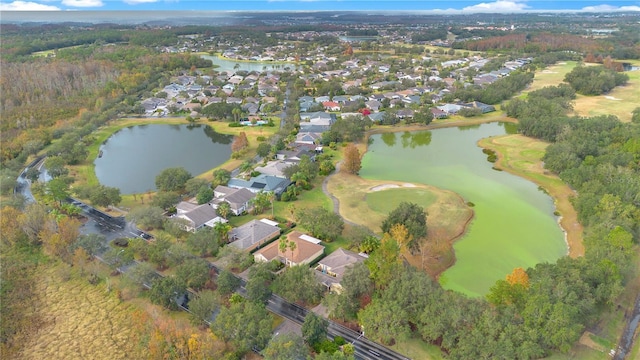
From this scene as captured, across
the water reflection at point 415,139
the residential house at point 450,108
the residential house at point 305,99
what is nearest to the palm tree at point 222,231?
the water reflection at point 415,139

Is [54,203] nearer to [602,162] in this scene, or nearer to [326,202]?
[326,202]

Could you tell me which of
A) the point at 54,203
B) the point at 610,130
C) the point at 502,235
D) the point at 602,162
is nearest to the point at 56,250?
the point at 54,203

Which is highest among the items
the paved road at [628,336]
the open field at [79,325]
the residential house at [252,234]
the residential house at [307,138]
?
the residential house at [307,138]

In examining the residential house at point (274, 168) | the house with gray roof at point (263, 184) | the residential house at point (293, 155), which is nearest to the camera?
the house with gray roof at point (263, 184)

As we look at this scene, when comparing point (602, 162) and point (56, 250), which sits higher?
point (602, 162)

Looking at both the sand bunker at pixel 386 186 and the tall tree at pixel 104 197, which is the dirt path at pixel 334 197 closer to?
the sand bunker at pixel 386 186

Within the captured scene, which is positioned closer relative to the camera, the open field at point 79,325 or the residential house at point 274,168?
the open field at point 79,325

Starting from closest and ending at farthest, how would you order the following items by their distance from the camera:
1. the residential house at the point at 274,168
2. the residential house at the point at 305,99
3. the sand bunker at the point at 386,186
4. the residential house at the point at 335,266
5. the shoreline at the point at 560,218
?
the residential house at the point at 335,266
the shoreline at the point at 560,218
the sand bunker at the point at 386,186
the residential house at the point at 274,168
the residential house at the point at 305,99

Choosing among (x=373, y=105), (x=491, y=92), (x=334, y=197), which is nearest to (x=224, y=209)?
(x=334, y=197)
